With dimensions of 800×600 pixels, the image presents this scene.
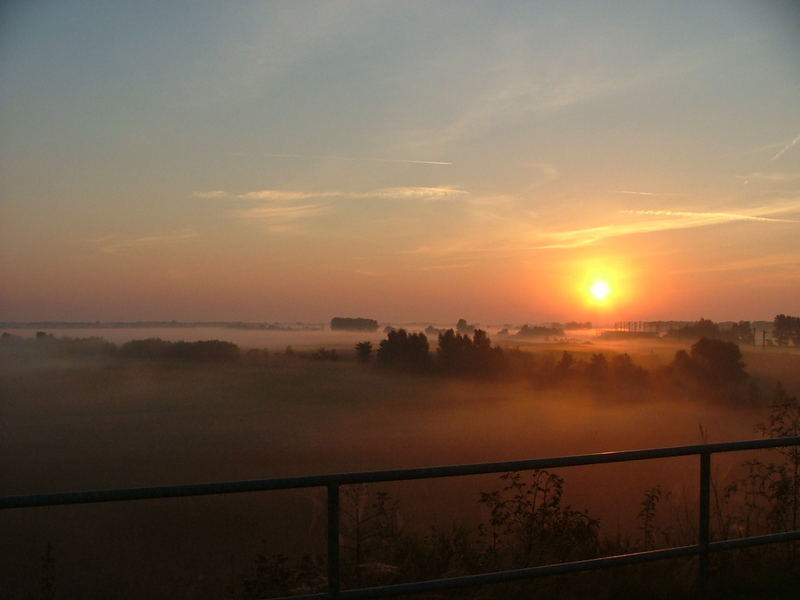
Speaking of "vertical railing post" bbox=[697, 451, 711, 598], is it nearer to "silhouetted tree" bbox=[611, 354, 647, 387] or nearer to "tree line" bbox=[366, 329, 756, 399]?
"tree line" bbox=[366, 329, 756, 399]

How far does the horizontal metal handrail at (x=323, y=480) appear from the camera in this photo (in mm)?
2908

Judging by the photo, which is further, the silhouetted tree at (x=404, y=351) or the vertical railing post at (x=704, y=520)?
the silhouetted tree at (x=404, y=351)

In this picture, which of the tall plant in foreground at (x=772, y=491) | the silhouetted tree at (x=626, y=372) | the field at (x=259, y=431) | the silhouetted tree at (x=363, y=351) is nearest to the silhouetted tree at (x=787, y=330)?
the field at (x=259, y=431)

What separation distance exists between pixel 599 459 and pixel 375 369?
99.0 m

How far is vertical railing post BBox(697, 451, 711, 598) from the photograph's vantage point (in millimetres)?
4297

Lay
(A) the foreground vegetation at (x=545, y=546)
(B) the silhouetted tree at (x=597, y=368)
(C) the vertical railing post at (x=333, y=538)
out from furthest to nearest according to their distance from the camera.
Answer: (B) the silhouetted tree at (x=597, y=368)
(A) the foreground vegetation at (x=545, y=546)
(C) the vertical railing post at (x=333, y=538)

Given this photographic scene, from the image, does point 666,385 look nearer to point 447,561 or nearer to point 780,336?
point 780,336

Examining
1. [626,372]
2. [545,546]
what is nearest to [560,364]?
[626,372]

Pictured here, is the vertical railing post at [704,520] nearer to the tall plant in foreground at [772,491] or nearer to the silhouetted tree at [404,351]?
the tall plant in foreground at [772,491]

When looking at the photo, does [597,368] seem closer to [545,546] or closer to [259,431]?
[259,431]

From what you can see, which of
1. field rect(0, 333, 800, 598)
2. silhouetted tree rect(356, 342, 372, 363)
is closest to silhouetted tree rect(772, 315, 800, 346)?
field rect(0, 333, 800, 598)

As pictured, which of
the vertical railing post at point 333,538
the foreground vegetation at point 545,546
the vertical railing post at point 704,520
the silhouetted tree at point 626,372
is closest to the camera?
the vertical railing post at point 333,538

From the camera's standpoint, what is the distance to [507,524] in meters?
6.38

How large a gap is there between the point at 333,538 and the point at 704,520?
2.42 metres
